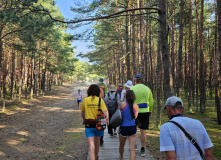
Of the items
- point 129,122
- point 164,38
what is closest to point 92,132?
point 129,122

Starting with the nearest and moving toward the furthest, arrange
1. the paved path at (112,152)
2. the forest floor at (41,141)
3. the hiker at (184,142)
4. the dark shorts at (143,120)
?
the hiker at (184,142), the dark shorts at (143,120), the paved path at (112,152), the forest floor at (41,141)

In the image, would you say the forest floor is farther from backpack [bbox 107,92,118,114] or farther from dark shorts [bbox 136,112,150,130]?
dark shorts [bbox 136,112,150,130]

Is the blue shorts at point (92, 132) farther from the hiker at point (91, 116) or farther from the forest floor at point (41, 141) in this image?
the forest floor at point (41, 141)

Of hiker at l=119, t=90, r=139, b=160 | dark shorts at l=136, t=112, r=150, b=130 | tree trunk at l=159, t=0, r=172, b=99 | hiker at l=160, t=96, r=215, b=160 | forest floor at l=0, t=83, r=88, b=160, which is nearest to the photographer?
hiker at l=160, t=96, r=215, b=160

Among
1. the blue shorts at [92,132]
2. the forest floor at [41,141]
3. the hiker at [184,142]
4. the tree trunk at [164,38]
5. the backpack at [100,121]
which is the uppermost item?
the tree trunk at [164,38]

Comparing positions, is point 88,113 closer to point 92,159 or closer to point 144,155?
point 92,159

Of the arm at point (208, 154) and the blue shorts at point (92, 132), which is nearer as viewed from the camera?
the arm at point (208, 154)

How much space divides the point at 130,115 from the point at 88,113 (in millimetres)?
979

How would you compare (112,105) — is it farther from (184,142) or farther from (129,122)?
(184,142)

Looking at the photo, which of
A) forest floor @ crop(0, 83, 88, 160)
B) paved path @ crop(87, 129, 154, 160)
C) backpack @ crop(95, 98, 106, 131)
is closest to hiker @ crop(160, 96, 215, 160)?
backpack @ crop(95, 98, 106, 131)

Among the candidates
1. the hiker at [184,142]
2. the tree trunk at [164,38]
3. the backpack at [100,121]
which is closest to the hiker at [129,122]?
the backpack at [100,121]

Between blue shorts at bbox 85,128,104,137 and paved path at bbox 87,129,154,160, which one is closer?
blue shorts at bbox 85,128,104,137

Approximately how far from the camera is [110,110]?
6.52 m

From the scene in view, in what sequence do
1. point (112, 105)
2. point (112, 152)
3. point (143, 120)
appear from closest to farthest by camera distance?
point (143, 120), point (112, 152), point (112, 105)
